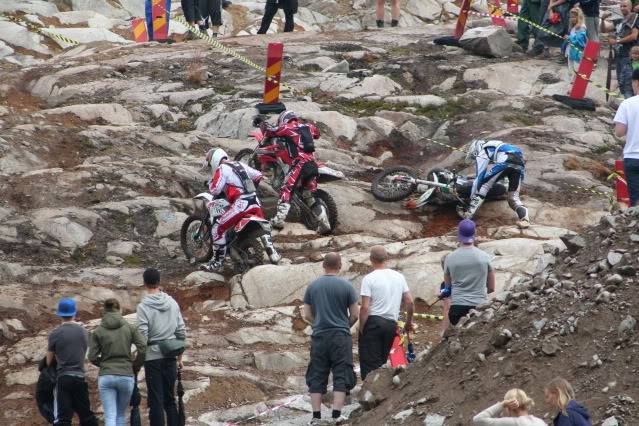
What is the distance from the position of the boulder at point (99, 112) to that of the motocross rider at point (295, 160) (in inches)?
210

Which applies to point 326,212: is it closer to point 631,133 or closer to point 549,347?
point 631,133

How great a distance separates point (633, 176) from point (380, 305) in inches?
128

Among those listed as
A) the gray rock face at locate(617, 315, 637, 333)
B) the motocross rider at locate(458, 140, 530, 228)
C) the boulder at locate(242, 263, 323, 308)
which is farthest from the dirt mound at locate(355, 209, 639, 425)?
the motocross rider at locate(458, 140, 530, 228)

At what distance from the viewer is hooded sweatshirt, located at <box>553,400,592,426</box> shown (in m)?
8.49

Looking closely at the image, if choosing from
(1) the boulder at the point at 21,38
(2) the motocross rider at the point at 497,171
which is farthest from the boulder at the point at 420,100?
(1) the boulder at the point at 21,38

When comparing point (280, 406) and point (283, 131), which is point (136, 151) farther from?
point (280, 406)

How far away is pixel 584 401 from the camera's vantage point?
9.80 meters

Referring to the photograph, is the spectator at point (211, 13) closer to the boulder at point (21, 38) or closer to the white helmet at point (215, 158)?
the boulder at point (21, 38)

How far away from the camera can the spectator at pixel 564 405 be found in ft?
27.7

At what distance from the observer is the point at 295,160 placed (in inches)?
750

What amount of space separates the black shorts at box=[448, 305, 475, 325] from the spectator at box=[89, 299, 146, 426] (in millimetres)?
3115

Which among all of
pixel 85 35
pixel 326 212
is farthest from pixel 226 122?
pixel 85 35

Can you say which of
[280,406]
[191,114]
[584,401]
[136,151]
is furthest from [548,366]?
[191,114]

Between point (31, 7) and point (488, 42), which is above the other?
point (488, 42)
